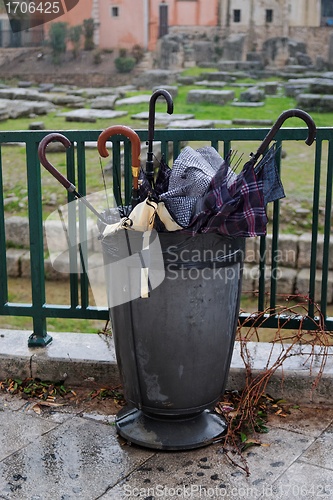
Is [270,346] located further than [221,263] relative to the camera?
Yes

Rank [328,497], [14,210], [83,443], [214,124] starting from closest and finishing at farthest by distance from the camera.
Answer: [328,497] → [83,443] → [14,210] → [214,124]

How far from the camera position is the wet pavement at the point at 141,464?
2.81 metres

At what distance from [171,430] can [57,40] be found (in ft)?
87.3

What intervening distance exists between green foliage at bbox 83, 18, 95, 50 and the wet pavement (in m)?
26.9

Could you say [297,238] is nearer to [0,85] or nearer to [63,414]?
[63,414]

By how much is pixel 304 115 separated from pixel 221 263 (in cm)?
74

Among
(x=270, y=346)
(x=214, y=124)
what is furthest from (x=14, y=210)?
(x=270, y=346)

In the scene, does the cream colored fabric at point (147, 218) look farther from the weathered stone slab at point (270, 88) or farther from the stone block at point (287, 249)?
the weathered stone slab at point (270, 88)

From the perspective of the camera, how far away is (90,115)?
15914 mm

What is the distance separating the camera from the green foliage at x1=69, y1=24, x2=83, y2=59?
28359mm

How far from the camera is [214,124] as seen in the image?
47.3 ft

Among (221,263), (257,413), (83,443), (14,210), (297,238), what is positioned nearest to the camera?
(221,263)

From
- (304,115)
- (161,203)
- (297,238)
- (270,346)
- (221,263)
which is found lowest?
(297,238)

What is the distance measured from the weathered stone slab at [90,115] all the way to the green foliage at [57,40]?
38.5 feet
